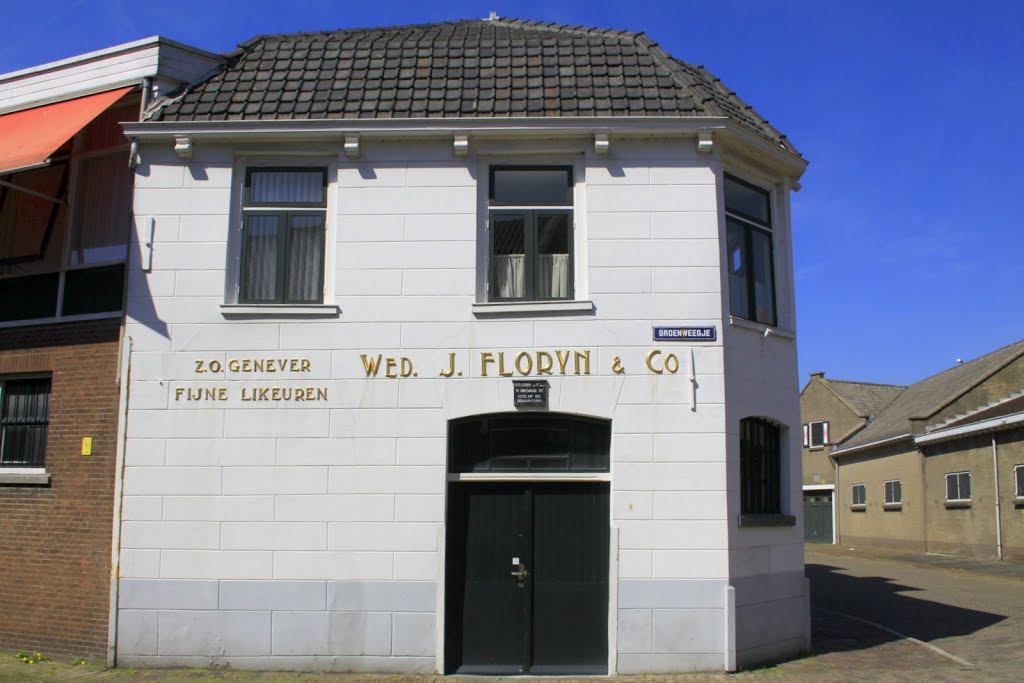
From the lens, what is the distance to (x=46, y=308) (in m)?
12.4

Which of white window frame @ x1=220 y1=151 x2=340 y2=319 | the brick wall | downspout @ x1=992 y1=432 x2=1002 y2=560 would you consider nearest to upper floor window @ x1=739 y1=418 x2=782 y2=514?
white window frame @ x1=220 y1=151 x2=340 y2=319

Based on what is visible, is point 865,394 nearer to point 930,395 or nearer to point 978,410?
point 930,395

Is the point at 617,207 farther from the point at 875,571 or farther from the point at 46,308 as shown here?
the point at 875,571

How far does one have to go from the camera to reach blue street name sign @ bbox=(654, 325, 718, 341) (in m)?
11.0

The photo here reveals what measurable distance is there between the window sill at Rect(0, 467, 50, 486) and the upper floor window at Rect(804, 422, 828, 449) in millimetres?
37331

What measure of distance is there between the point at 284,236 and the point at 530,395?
374cm

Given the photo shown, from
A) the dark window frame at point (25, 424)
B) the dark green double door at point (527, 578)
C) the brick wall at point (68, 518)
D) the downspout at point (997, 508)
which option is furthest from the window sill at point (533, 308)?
the downspout at point (997, 508)

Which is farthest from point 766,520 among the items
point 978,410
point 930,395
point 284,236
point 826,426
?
point 826,426

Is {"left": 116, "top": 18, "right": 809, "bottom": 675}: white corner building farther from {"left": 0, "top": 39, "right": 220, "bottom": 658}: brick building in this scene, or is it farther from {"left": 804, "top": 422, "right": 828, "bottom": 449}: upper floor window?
{"left": 804, "top": 422, "right": 828, "bottom": 449}: upper floor window

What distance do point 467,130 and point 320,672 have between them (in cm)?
665

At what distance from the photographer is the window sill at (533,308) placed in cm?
1108

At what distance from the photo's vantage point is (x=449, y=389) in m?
11.0

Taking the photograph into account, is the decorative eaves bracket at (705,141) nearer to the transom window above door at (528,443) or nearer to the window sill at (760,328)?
the window sill at (760,328)

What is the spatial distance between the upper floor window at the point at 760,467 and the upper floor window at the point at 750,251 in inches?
57.5
